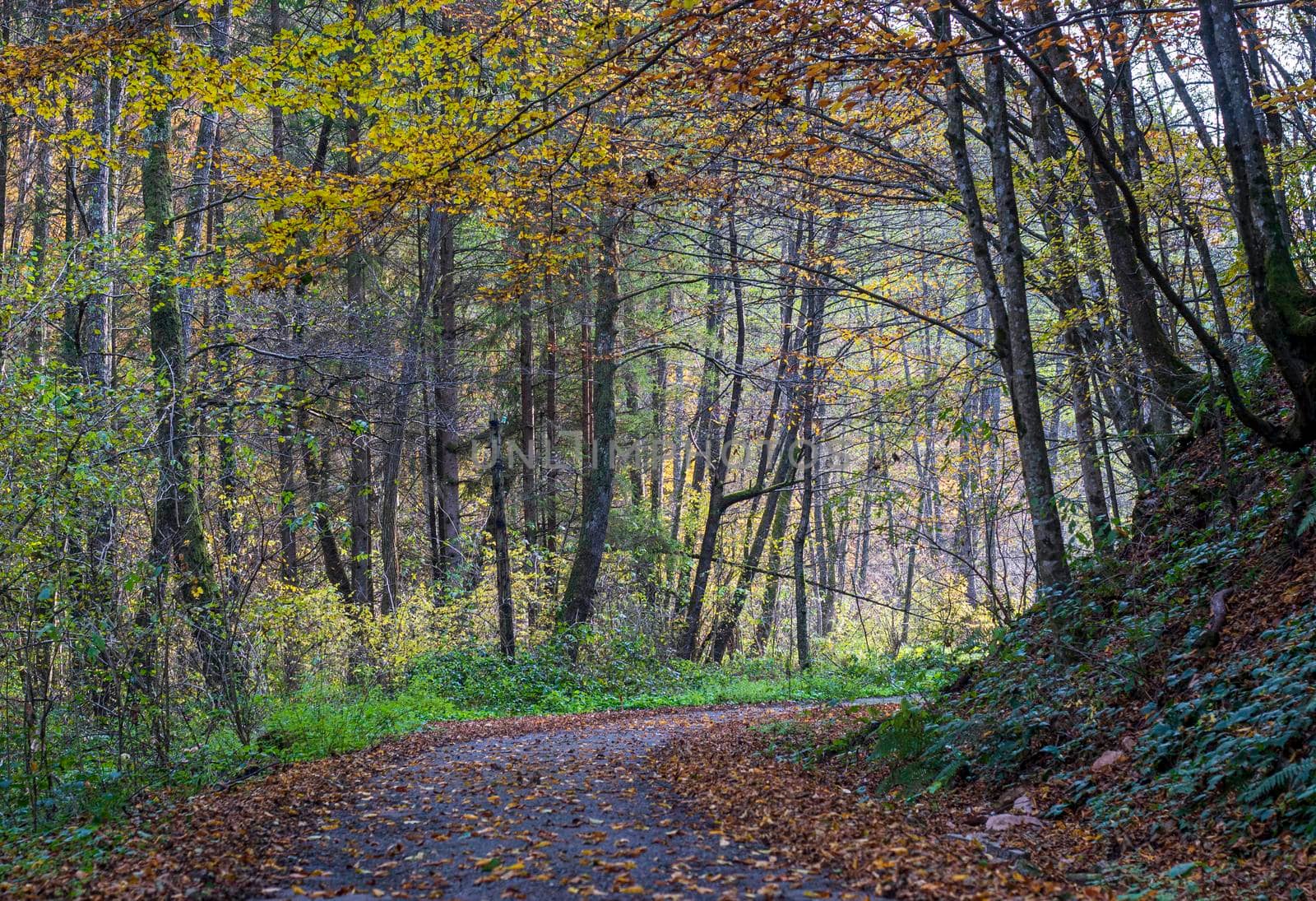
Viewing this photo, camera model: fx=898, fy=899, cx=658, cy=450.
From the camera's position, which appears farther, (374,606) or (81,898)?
(374,606)

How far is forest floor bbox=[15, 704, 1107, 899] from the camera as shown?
3.95 m

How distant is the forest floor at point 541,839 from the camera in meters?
3.95

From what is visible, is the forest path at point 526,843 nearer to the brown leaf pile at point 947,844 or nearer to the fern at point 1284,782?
the brown leaf pile at point 947,844

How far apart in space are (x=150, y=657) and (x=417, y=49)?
216 inches

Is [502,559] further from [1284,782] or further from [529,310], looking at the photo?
[1284,782]

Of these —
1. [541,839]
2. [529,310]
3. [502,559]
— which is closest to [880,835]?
[541,839]

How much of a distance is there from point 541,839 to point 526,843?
0.10 metres

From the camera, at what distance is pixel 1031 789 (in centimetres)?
540

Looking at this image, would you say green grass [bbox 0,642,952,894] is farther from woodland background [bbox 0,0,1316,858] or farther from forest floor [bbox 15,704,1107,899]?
forest floor [bbox 15,704,1107,899]

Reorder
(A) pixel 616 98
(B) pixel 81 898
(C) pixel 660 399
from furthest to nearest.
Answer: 1. (C) pixel 660 399
2. (A) pixel 616 98
3. (B) pixel 81 898

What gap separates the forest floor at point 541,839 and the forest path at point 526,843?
0.01 metres

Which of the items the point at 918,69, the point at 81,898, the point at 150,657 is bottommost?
Result: the point at 81,898

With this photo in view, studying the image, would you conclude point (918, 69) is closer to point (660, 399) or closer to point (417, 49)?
point (417, 49)

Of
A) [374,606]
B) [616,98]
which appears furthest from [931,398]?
[374,606]
